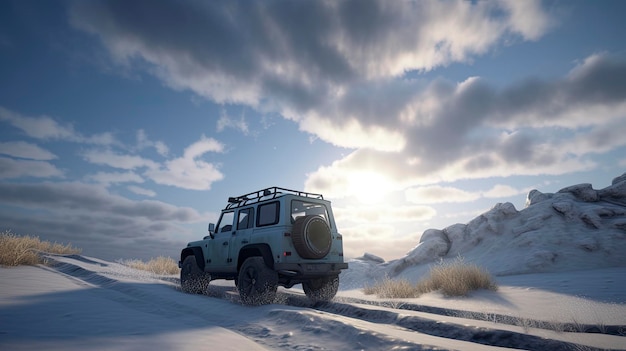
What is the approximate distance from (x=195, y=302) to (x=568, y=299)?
26.8 ft

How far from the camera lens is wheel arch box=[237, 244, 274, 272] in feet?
22.4

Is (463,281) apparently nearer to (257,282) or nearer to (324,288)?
(324,288)

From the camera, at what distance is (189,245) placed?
9.88 m

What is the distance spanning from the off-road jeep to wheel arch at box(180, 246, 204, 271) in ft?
0.32

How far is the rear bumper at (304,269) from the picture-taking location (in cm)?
665

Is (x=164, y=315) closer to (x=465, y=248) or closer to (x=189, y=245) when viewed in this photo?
(x=189, y=245)

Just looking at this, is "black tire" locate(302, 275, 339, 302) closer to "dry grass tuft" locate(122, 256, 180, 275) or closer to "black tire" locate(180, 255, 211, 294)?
"black tire" locate(180, 255, 211, 294)

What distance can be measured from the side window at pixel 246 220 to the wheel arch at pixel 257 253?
2.02 ft

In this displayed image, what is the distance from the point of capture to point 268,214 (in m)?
7.48

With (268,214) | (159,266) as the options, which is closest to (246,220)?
(268,214)

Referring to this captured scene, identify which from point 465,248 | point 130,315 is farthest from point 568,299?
point 465,248

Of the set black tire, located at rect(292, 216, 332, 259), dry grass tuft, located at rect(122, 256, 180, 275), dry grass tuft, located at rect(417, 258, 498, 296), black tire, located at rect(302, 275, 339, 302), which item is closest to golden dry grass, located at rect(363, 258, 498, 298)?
dry grass tuft, located at rect(417, 258, 498, 296)

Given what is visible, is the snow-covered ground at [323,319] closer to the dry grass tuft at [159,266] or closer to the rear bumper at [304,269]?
the rear bumper at [304,269]

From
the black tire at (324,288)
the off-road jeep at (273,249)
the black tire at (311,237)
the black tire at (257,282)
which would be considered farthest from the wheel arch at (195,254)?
the black tire at (311,237)
